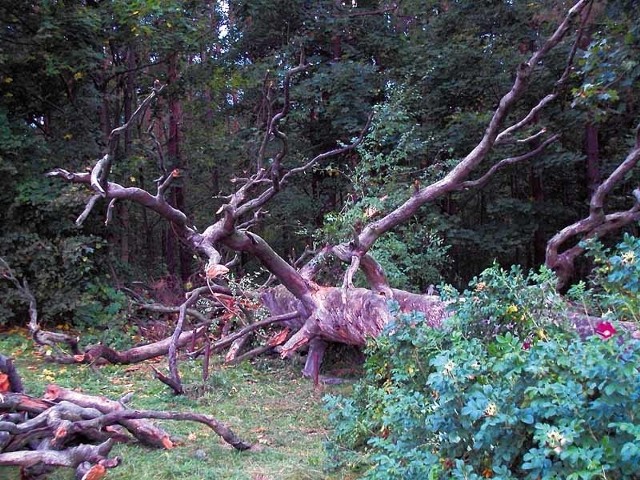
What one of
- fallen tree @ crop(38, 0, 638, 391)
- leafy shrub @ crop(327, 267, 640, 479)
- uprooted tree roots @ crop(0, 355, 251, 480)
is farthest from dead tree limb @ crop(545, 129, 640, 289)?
uprooted tree roots @ crop(0, 355, 251, 480)

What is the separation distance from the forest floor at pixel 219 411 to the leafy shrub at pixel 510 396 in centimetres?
119

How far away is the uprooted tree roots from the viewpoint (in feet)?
11.5

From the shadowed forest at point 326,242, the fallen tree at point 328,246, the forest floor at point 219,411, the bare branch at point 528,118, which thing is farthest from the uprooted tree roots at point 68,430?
the bare branch at point 528,118

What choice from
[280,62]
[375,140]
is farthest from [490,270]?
[280,62]

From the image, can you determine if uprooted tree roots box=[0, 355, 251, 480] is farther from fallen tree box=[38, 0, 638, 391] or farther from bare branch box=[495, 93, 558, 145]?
bare branch box=[495, 93, 558, 145]

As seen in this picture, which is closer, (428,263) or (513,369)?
(513,369)

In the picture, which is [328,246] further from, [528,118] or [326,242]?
[528,118]

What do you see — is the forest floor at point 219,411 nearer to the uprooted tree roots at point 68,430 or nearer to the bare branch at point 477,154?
the uprooted tree roots at point 68,430

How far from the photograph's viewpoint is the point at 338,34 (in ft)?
41.4

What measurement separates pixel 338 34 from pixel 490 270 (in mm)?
10590

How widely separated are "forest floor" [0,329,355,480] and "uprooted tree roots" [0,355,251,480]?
0.13 m

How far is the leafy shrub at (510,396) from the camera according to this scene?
1.93 meters

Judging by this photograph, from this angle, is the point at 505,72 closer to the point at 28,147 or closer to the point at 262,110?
the point at 262,110

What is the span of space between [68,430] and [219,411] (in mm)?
1826
